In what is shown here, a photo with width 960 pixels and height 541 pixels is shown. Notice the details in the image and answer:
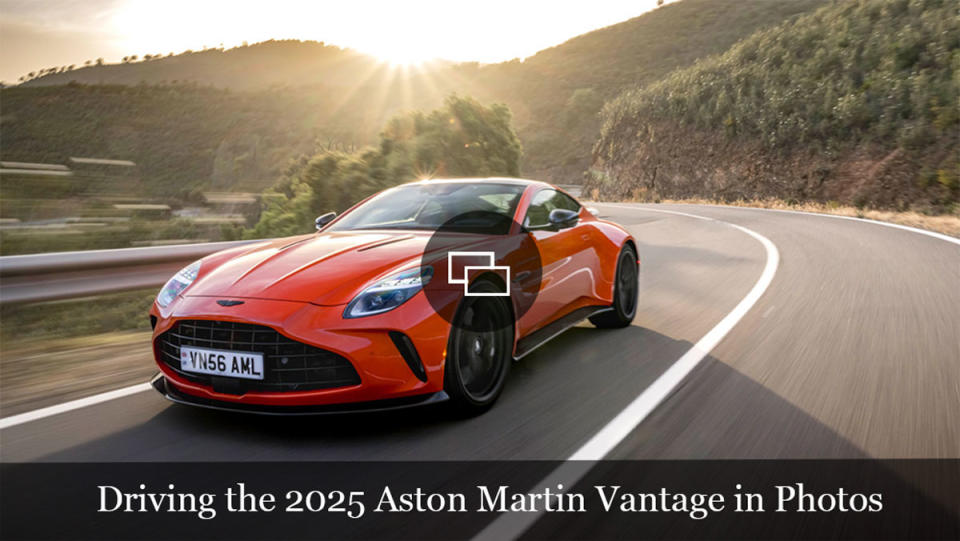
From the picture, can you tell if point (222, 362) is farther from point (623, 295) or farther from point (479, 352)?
point (623, 295)

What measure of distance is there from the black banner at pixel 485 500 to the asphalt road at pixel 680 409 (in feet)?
0.52

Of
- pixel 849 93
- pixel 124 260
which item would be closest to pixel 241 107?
pixel 849 93

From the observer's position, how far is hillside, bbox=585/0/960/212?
95.7 feet

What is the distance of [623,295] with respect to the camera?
Answer: 6352 mm

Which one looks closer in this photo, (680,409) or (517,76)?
(680,409)

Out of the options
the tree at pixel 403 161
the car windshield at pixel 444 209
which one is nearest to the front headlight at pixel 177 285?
the car windshield at pixel 444 209

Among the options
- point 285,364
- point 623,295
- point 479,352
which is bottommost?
point 623,295

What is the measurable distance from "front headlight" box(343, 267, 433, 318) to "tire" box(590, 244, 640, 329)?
8.57 feet

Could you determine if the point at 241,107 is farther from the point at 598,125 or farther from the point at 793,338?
the point at 793,338

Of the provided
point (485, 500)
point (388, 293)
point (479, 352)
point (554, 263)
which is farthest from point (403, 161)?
point (485, 500)

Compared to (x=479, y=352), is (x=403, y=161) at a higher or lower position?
higher

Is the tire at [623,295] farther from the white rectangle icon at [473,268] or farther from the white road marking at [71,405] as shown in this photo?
the white road marking at [71,405]

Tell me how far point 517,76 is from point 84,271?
94.3 m

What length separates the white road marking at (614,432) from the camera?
276 cm
